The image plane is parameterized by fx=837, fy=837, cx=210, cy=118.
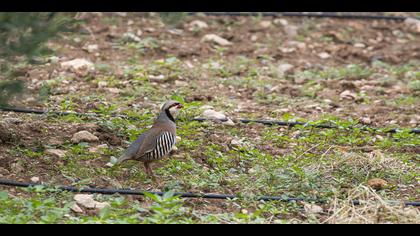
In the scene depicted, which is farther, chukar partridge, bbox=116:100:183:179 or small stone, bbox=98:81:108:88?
small stone, bbox=98:81:108:88

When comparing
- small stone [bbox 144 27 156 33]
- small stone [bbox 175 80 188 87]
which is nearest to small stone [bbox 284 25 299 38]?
small stone [bbox 144 27 156 33]

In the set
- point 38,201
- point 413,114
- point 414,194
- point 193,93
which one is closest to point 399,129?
point 413,114

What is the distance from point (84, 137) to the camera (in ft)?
23.7

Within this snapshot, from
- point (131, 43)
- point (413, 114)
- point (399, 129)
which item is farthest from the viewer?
point (131, 43)

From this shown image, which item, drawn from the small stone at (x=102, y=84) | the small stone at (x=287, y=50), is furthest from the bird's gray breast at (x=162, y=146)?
the small stone at (x=287, y=50)

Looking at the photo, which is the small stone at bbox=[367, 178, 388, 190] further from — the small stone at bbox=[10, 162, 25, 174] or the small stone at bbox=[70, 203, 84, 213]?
the small stone at bbox=[10, 162, 25, 174]

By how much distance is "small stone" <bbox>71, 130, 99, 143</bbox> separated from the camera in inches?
282

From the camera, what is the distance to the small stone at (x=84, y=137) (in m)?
7.17

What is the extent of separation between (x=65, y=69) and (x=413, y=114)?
3.99 meters

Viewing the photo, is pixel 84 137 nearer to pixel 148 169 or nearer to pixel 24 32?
pixel 148 169

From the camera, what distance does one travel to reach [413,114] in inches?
346

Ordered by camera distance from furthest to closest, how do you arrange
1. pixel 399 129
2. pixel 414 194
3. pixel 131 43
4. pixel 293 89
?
pixel 131 43, pixel 293 89, pixel 399 129, pixel 414 194

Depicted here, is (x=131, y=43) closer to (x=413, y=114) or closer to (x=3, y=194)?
(x=413, y=114)

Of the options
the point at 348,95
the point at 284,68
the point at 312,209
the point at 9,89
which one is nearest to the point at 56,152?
the point at 9,89
